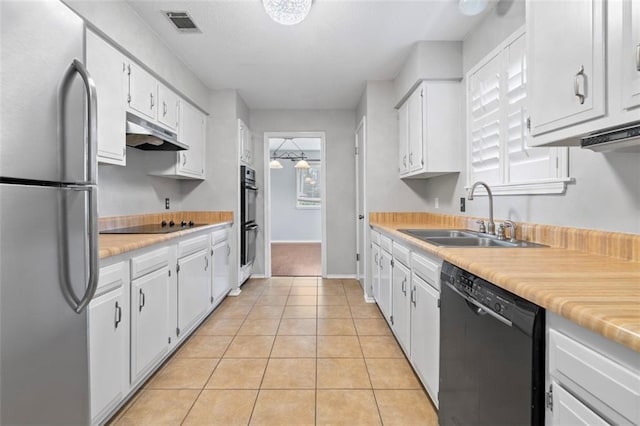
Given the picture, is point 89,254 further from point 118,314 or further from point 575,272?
point 575,272

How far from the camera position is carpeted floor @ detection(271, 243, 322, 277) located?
5.14m

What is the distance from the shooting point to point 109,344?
5.15ft

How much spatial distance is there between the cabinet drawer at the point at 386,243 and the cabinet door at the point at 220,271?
1.67 meters

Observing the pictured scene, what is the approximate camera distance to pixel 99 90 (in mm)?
1932

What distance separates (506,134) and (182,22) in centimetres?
247

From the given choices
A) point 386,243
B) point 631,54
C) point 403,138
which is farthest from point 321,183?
point 631,54

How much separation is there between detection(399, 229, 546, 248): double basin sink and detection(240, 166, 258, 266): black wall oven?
224cm

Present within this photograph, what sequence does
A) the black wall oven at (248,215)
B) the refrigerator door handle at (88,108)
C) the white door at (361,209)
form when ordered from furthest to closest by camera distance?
the black wall oven at (248,215) < the white door at (361,209) < the refrigerator door handle at (88,108)

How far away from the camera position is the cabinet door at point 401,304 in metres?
2.15

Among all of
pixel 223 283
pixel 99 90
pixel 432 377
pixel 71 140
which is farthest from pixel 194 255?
pixel 432 377

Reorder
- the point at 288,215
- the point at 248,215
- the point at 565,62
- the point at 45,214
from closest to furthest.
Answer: the point at 45,214 < the point at 565,62 < the point at 248,215 < the point at 288,215

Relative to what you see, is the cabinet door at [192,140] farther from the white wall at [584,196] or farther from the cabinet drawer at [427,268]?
the white wall at [584,196]

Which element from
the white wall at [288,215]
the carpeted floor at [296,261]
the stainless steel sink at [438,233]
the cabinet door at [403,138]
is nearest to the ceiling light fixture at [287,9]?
the cabinet door at [403,138]

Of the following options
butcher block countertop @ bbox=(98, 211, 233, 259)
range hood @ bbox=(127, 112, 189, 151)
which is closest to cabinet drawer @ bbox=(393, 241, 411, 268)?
butcher block countertop @ bbox=(98, 211, 233, 259)
